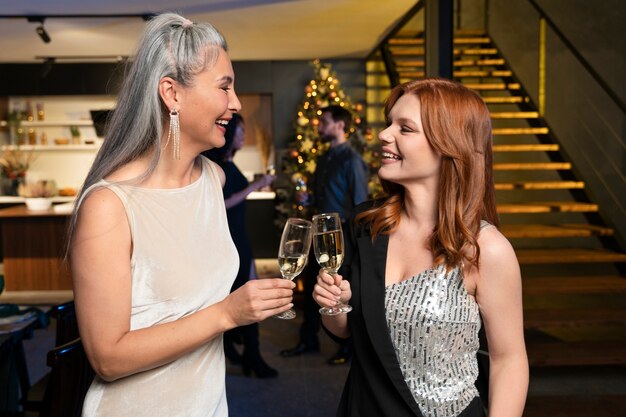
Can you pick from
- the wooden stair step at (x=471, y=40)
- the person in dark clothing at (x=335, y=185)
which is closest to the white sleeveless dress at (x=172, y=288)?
the person in dark clothing at (x=335, y=185)

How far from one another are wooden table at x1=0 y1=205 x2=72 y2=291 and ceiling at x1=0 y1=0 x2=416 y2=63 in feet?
7.11

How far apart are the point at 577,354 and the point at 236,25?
15.7 feet

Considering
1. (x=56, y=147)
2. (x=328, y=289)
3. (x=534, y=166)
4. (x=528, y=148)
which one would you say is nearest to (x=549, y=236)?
(x=534, y=166)

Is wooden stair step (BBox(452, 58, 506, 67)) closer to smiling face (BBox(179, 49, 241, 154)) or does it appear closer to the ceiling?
the ceiling

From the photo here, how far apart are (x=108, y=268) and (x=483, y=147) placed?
0.92 m

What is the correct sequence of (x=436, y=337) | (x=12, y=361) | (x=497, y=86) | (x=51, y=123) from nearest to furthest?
(x=436, y=337) → (x=12, y=361) → (x=497, y=86) → (x=51, y=123)

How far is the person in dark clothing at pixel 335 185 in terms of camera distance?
4676mm

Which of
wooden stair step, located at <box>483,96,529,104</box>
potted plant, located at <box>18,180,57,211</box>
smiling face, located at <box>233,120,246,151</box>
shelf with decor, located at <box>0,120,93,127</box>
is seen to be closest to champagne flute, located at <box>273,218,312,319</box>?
smiling face, located at <box>233,120,246,151</box>

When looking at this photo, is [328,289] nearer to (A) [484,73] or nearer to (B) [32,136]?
(A) [484,73]

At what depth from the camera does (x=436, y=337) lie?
152 centimetres

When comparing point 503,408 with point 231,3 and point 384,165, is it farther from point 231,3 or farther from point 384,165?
point 231,3

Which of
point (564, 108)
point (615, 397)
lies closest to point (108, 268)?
point (615, 397)

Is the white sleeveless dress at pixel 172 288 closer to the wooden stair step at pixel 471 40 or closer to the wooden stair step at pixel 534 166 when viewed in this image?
the wooden stair step at pixel 534 166

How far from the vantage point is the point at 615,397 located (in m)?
3.88
